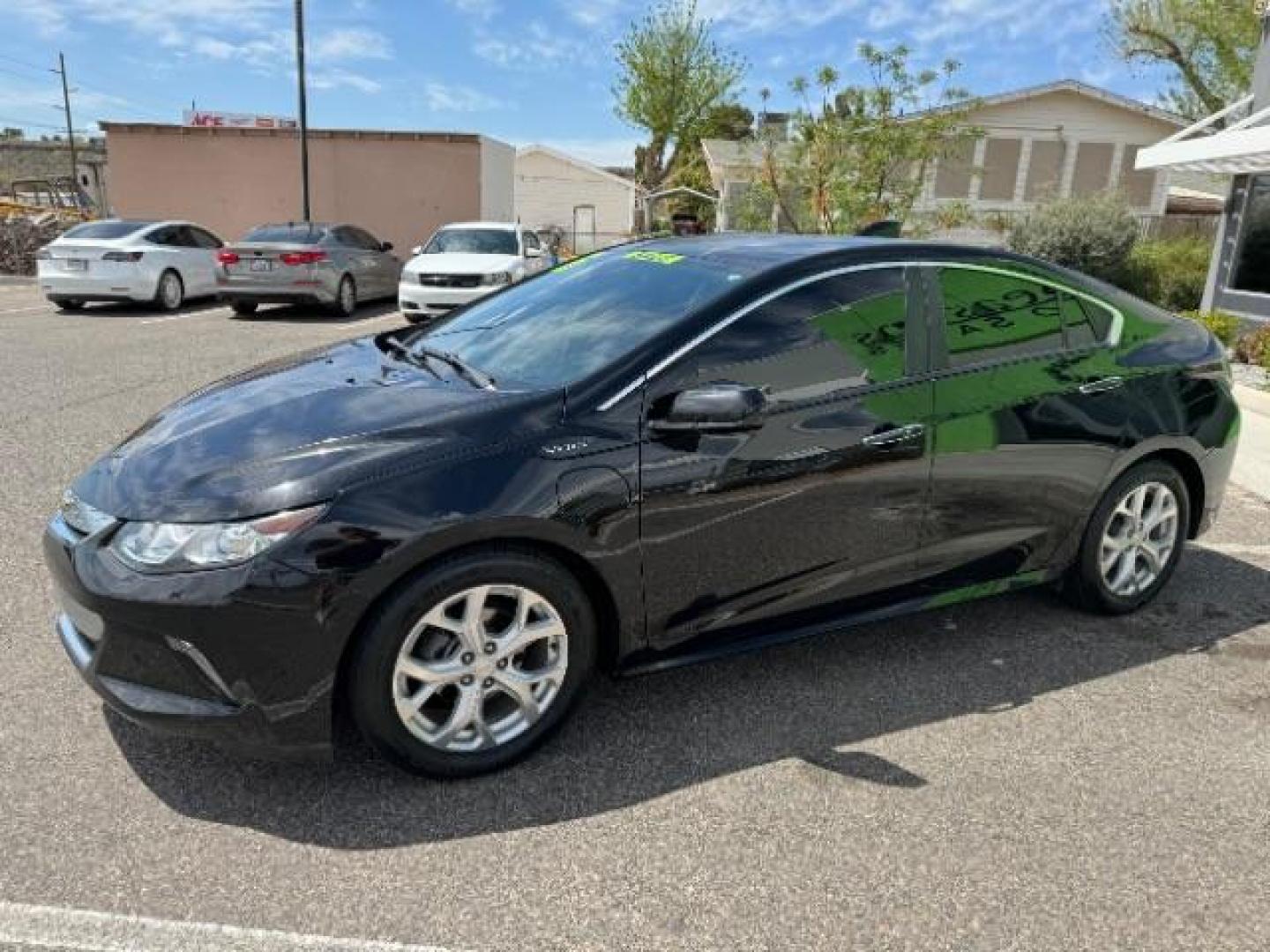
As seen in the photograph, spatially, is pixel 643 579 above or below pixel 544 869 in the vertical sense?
above

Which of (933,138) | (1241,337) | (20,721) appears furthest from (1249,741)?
(933,138)

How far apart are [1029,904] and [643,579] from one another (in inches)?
51.8

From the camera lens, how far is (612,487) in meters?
2.73

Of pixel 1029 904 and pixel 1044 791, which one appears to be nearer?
pixel 1029 904

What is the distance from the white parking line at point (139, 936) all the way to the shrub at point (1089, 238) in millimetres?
15990

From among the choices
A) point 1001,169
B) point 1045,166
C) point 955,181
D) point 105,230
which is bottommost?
point 105,230

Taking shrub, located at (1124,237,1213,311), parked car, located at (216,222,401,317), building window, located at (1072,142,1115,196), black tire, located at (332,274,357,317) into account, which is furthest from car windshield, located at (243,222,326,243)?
building window, located at (1072,142,1115,196)

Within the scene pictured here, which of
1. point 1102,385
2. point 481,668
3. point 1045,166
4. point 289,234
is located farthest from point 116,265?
point 1045,166

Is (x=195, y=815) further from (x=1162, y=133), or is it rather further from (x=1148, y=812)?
(x=1162, y=133)

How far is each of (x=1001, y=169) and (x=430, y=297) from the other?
20.3 m

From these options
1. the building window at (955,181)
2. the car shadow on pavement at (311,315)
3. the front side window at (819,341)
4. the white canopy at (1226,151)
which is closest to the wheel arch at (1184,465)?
the front side window at (819,341)

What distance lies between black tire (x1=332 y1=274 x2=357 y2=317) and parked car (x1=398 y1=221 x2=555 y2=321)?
1.17 metres

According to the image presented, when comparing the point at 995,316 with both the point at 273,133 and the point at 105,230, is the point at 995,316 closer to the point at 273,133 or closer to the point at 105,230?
the point at 105,230

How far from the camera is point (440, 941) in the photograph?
215cm
